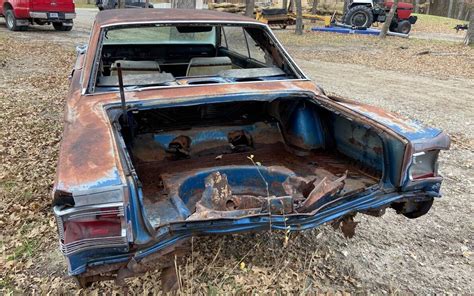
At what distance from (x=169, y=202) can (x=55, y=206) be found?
0.90m

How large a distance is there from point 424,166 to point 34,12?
14666mm

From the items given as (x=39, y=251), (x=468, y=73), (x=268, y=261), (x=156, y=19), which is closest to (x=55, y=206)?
(x=39, y=251)

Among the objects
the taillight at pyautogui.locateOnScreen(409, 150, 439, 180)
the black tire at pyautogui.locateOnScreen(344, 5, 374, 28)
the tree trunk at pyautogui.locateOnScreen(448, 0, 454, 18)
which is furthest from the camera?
the tree trunk at pyautogui.locateOnScreen(448, 0, 454, 18)

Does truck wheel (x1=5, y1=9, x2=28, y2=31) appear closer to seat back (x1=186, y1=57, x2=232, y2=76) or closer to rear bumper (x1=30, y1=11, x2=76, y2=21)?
rear bumper (x1=30, y1=11, x2=76, y2=21)

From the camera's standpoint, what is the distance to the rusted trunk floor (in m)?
2.75

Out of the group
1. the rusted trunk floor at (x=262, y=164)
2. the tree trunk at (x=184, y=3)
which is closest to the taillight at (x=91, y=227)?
the rusted trunk floor at (x=262, y=164)

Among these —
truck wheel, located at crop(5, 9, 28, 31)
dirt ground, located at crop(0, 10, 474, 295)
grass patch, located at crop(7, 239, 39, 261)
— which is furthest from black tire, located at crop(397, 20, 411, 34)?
grass patch, located at crop(7, 239, 39, 261)

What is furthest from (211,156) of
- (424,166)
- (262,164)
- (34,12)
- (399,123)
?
(34,12)

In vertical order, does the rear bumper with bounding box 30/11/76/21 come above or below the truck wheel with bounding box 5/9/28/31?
above

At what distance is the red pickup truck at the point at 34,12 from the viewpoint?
13742 mm

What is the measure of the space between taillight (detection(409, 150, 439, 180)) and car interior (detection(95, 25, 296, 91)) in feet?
4.87

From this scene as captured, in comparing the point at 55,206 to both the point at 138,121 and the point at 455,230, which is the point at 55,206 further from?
the point at 455,230

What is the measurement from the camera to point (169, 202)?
2607mm

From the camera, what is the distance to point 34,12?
13789 mm
